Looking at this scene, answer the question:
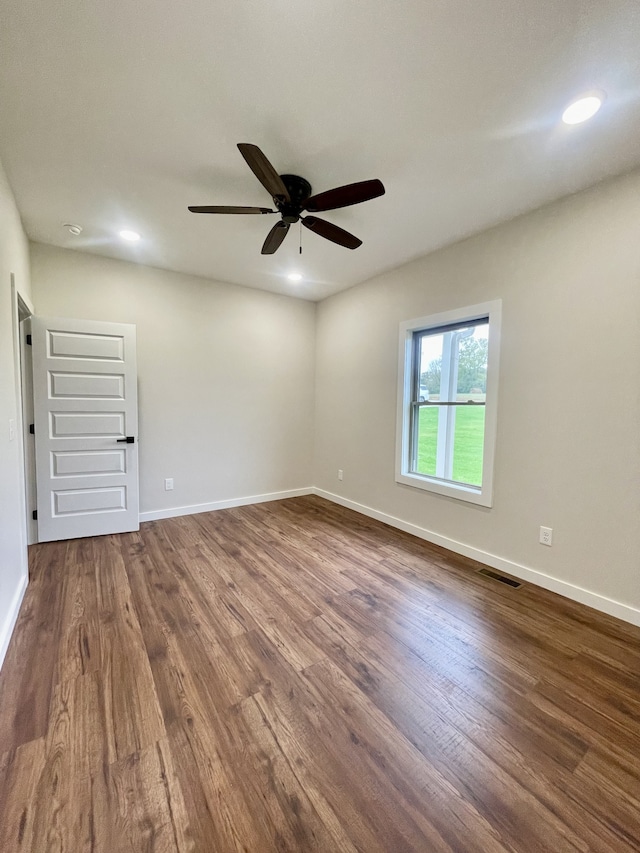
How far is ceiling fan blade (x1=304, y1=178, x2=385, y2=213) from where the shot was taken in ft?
5.96

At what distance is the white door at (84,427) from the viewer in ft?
10.4

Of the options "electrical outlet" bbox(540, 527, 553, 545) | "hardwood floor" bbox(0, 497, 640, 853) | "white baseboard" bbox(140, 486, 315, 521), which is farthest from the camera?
"white baseboard" bbox(140, 486, 315, 521)

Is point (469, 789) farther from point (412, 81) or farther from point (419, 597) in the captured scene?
point (412, 81)

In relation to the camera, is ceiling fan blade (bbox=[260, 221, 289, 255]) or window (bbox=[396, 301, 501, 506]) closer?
ceiling fan blade (bbox=[260, 221, 289, 255])

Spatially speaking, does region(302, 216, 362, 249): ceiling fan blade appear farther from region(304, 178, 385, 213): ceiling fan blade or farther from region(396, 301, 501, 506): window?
region(396, 301, 501, 506): window

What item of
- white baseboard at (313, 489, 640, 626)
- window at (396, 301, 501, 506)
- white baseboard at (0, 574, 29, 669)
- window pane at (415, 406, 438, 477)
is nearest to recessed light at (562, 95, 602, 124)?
window at (396, 301, 501, 506)

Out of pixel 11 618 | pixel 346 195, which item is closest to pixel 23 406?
pixel 11 618

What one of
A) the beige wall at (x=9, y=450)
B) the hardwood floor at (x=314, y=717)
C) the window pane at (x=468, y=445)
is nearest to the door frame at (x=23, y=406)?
the beige wall at (x=9, y=450)

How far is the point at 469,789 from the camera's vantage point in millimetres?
1205

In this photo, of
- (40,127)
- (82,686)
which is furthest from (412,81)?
(82,686)

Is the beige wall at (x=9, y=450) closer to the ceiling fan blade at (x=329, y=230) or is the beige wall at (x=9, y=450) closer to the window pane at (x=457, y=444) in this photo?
the ceiling fan blade at (x=329, y=230)

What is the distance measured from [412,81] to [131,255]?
118 inches

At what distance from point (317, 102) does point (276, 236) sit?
82 centimetres

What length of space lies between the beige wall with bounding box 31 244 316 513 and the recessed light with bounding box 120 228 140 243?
0.56 m
